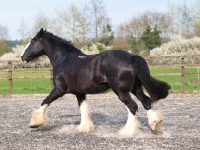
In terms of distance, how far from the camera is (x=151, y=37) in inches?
1592

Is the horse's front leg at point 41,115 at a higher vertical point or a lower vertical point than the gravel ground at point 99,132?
higher

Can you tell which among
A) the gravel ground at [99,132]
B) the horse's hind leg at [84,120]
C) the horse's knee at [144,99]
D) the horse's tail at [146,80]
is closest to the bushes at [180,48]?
the gravel ground at [99,132]

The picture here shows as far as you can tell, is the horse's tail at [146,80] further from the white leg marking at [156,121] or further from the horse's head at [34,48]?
the horse's head at [34,48]

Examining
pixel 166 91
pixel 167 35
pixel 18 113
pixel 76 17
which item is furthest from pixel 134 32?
pixel 166 91

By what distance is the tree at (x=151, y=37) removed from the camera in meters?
40.3

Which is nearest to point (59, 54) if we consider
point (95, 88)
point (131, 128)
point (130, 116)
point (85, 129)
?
point (95, 88)

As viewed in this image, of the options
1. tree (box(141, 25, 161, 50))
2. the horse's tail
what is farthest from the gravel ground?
tree (box(141, 25, 161, 50))

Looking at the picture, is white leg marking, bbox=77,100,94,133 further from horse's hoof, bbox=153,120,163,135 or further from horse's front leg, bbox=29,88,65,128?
horse's hoof, bbox=153,120,163,135

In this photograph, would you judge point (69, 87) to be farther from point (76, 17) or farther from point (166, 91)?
point (76, 17)

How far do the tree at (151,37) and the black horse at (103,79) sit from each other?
34260mm

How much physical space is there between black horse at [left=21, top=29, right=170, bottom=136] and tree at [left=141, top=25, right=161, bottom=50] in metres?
34.3

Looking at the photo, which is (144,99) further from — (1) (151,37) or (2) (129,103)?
(1) (151,37)

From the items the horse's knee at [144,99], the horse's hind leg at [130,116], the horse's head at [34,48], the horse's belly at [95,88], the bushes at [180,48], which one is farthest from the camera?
the bushes at [180,48]

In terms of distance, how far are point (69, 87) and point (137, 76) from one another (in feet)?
4.27
